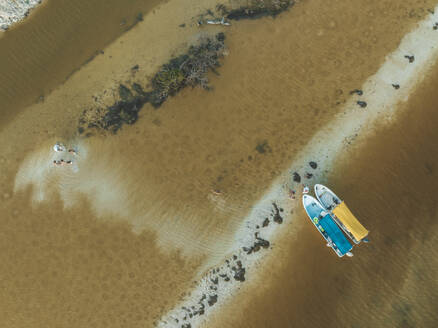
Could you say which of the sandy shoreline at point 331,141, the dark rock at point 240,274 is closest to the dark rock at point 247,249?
the sandy shoreline at point 331,141

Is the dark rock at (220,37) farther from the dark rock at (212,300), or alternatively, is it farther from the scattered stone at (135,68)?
the dark rock at (212,300)

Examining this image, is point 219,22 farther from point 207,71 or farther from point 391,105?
point 391,105

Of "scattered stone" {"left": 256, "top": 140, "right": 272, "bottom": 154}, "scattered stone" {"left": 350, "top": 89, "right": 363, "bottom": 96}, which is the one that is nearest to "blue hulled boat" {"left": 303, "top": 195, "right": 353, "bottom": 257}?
"scattered stone" {"left": 256, "top": 140, "right": 272, "bottom": 154}

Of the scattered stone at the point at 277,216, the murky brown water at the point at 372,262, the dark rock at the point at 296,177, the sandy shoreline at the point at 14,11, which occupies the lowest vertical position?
the murky brown water at the point at 372,262

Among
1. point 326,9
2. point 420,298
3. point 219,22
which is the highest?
point 219,22

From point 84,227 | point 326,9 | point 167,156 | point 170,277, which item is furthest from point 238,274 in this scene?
point 326,9

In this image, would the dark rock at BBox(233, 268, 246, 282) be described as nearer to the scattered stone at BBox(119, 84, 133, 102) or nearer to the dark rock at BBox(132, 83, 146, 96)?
the dark rock at BBox(132, 83, 146, 96)
